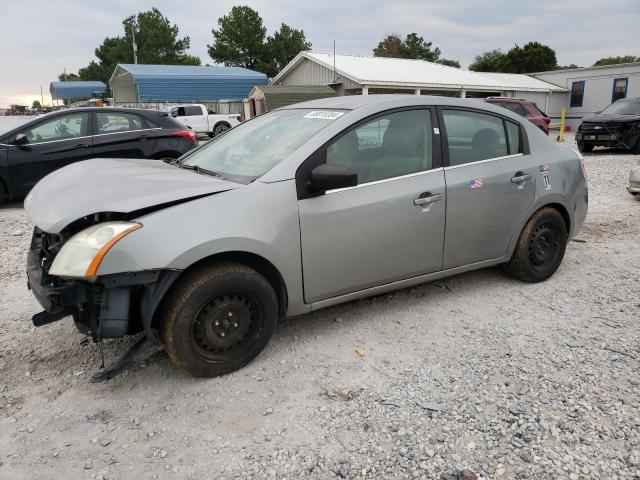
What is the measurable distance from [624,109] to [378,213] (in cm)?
1509

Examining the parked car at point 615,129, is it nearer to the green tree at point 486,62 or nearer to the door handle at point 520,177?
the door handle at point 520,177

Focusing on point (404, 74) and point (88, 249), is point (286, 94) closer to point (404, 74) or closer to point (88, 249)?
point (404, 74)

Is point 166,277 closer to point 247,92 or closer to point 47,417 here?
point 47,417

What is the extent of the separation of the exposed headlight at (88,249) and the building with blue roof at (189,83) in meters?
30.3

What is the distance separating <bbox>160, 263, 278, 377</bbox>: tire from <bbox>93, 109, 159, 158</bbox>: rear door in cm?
603

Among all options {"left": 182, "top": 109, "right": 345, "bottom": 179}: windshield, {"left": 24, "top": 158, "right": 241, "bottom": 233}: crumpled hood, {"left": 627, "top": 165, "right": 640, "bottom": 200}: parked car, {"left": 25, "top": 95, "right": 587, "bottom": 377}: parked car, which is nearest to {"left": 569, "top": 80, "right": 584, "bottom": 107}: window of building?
{"left": 627, "top": 165, "right": 640, "bottom": 200}: parked car

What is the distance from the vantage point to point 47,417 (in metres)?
2.66

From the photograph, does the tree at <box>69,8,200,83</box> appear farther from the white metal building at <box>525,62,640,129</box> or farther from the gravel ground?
the gravel ground

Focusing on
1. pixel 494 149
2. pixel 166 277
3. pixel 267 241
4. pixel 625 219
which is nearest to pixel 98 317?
pixel 166 277

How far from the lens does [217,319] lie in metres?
2.89

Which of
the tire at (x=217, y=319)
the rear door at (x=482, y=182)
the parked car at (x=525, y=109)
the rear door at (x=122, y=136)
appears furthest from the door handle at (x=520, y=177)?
the parked car at (x=525, y=109)

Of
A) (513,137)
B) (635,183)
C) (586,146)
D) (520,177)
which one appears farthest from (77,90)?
(520,177)

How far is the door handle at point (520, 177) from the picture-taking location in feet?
13.3

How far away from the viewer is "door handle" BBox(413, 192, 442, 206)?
3.52m
